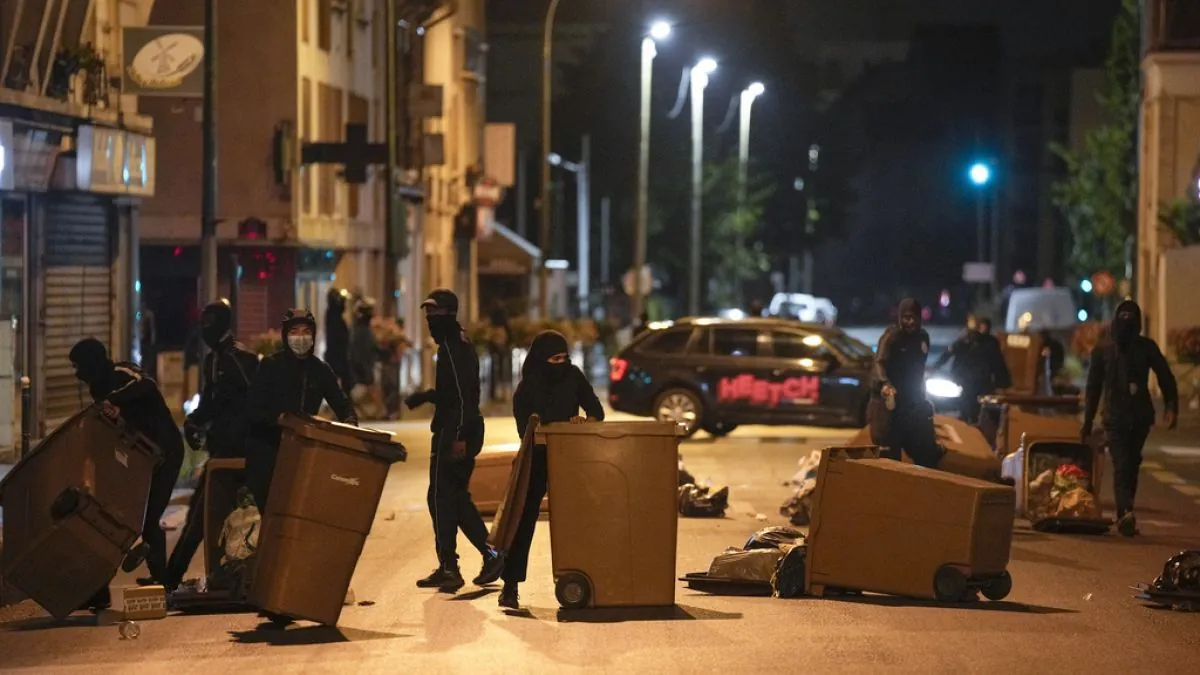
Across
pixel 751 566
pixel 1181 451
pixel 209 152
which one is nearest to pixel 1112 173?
pixel 1181 451

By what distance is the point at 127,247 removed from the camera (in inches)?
992

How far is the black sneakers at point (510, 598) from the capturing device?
36.9 feet

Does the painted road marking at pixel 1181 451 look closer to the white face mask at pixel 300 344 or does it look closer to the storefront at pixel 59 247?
the storefront at pixel 59 247

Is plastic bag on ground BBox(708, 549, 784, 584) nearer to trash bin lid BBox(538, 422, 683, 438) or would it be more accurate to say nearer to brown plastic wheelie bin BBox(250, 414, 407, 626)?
trash bin lid BBox(538, 422, 683, 438)

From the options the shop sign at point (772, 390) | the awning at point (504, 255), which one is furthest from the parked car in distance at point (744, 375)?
the awning at point (504, 255)

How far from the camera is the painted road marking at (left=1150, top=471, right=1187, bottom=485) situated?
2028 centimetres

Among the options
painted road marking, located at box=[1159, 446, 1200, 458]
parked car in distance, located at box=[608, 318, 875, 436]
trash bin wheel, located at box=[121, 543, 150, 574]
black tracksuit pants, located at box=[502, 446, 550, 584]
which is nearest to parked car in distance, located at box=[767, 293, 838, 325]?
parked car in distance, located at box=[608, 318, 875, 436]

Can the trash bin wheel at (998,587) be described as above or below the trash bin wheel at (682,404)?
below

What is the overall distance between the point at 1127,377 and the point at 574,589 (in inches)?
249

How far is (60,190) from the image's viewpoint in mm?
22922

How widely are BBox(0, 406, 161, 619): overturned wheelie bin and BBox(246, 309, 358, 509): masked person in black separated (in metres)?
0.75

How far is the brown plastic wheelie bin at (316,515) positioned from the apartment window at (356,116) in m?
29.1

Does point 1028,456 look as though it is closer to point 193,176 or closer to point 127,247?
point 127,247

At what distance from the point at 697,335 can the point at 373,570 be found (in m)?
12.8
